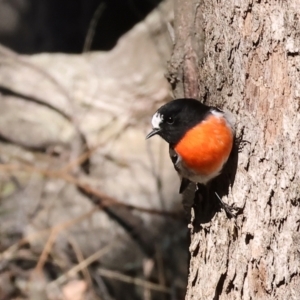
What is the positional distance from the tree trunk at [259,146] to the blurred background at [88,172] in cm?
188

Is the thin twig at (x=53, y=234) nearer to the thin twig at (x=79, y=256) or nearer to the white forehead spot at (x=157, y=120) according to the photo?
the thin twig at (x=79, y=256)

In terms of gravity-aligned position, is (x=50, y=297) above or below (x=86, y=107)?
below

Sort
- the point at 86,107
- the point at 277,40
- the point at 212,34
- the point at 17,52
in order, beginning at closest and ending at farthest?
the point at 277,40 < the point at 212,34 < the point at 86,107 < the point at 17,52

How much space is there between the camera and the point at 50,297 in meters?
3.81

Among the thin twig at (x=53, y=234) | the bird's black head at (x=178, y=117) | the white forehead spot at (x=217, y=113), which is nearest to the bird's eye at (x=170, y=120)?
the bird's black head at (x=178, y=117)

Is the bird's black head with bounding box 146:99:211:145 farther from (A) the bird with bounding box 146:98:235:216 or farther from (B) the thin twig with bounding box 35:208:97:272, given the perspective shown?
(B) the thin twig with bounding box 35:208:97:272

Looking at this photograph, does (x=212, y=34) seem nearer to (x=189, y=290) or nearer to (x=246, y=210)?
(x=246, y=210)

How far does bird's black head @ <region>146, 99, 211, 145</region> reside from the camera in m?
1.88

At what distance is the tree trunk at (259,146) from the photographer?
1749mm

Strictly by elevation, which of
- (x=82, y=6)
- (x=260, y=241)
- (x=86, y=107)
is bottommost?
(x=260, y=241)

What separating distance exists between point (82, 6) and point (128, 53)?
Result: 0.68 meters

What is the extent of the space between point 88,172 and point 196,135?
7.15ft

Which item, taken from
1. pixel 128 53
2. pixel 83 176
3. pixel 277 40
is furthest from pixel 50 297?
pixel 277 40

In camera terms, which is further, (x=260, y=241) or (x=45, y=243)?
(x=45, y=243)
